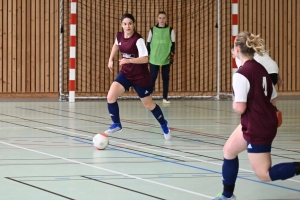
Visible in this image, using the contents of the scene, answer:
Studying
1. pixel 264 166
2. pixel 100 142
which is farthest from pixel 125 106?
pixel 264 166

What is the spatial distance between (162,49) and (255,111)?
1015cm

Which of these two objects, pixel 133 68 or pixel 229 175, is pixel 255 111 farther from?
pixel 133 68

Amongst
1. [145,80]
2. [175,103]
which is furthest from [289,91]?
[145,80]

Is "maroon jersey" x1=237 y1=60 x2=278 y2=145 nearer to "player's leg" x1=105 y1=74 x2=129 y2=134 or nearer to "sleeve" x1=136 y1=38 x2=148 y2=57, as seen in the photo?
"sleeve" x1=136 y1=38 x2=148 y2=57

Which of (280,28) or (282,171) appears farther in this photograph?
(280,28)

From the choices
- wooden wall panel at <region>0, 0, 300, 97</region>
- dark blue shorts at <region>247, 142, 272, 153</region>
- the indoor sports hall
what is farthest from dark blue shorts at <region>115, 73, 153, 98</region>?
wooden wall panel at <region>0, 0, 300, 97</region>

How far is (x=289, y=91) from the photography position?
59.5 feet

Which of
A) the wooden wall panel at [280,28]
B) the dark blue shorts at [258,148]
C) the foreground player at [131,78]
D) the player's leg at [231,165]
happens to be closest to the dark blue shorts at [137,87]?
the foreground player at [131,78]

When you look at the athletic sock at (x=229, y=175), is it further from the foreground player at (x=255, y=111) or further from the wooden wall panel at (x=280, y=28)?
the wooden wall panel at (x=280, y=28)

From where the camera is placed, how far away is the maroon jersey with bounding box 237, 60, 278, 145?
503 centimetres

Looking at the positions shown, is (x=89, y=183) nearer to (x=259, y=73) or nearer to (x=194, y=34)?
(x=259, y=73)

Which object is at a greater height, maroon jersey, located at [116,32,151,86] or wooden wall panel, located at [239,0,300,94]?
wooden wall panel, located at [239,0,300,94]

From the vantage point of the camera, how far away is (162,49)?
15.1 meters

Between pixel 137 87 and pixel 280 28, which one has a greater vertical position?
pixel 280 28
